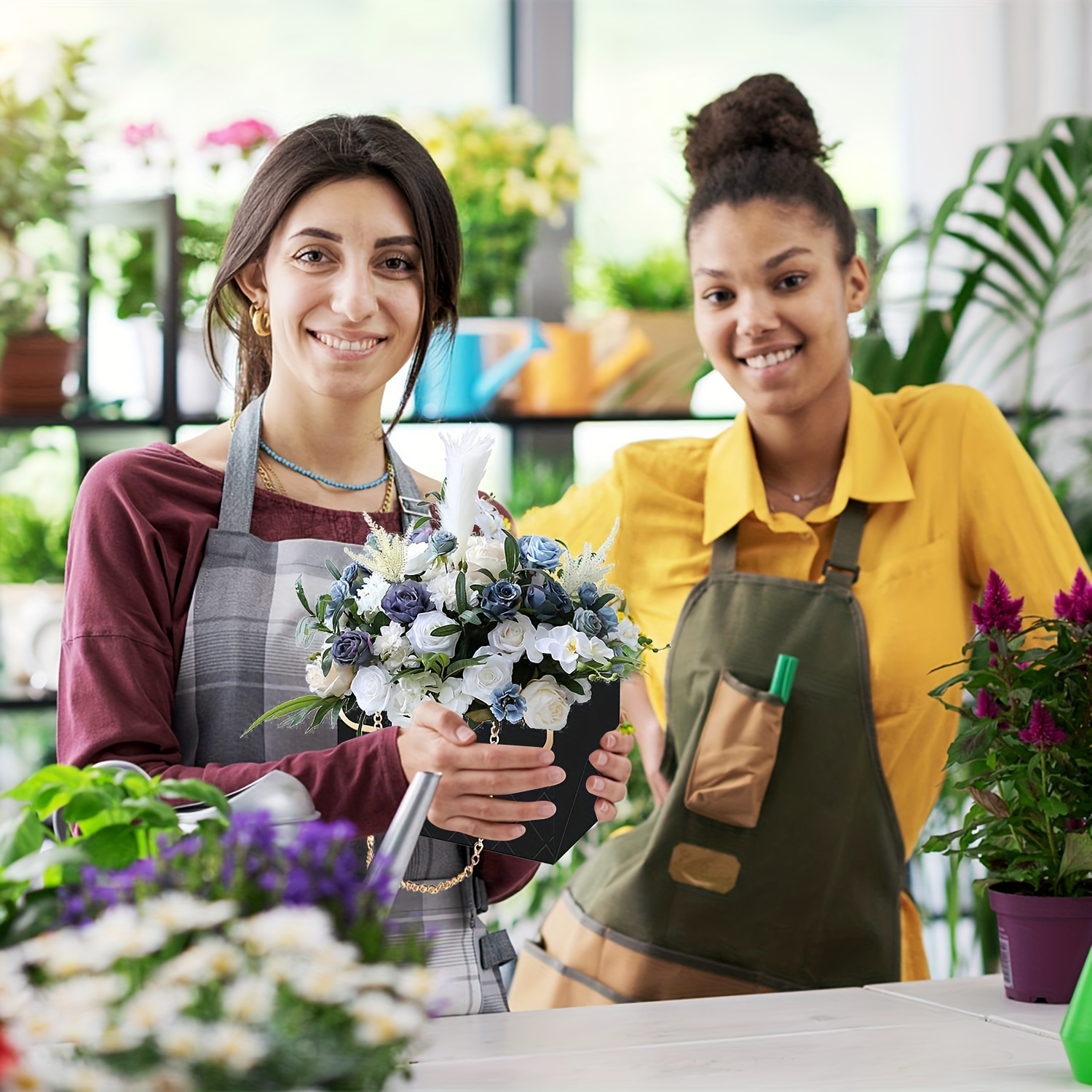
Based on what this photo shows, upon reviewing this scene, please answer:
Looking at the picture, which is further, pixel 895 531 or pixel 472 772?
pixel 895 531

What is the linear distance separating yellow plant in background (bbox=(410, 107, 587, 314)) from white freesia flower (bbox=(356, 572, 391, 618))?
71.5 inches

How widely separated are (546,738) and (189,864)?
517mm

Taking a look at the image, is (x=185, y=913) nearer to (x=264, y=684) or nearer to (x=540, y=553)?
(x=540, y=553)

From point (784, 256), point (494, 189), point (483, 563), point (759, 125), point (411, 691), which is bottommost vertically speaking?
point (411, 691)

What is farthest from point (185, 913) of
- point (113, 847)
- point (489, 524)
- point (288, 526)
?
point (288, 526)

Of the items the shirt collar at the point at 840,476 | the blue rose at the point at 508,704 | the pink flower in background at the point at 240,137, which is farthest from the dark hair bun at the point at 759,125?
the pink flower in background at the point at 240,137

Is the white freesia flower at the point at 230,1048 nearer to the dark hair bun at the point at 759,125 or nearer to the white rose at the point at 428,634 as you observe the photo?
the white rose at the point at 428,634

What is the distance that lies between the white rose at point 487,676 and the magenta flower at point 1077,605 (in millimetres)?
579

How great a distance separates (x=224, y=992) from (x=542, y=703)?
1.94 feet

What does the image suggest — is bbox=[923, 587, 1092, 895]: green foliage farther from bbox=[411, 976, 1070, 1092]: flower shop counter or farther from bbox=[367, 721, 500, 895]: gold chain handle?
bbox=[367, 721, 500, 895]: gold chain handle

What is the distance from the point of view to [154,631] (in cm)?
142

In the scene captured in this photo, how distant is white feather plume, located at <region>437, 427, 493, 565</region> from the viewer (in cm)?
118

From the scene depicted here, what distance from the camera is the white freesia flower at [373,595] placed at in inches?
48.4

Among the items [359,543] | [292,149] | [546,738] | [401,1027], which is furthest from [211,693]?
[401,1027]
